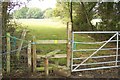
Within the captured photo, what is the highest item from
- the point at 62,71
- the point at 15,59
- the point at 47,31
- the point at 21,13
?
the point at 21,13

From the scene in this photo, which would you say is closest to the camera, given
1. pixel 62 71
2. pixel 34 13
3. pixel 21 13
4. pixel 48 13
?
pixel 62 71

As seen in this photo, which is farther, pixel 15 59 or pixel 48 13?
pixel 48 13

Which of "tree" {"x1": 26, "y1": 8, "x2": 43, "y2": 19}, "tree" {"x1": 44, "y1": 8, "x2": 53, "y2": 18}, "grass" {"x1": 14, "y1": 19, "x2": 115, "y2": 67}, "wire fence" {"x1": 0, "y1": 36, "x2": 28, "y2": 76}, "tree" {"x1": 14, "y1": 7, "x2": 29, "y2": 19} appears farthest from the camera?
"tree" {"x1": 44, "y1": 8, "x2": 53, "y2": 18}

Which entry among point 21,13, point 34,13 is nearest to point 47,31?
point 34,13

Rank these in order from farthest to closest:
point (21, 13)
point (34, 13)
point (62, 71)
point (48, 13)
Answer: point (48, 13) → point (34, 13) → point (21, 13) → point (62, 71)

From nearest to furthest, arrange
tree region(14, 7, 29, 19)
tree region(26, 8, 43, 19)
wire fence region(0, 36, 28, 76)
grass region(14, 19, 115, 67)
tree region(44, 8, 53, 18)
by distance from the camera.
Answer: wire fence region(0, 36, 28, 76), tree region(14, 7, 29, 19), tree region(26, 8, 43, 19), grass region(14, 19, 115, 67), tree region(44, 8, 53, 18)

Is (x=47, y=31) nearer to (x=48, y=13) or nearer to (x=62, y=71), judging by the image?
(x=48, y=13)

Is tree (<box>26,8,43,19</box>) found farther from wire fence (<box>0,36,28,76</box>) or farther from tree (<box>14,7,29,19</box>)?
wire fence (<box>0,36,28,76</box>)

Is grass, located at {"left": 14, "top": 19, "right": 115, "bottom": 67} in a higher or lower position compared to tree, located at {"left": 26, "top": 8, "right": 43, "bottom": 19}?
lower

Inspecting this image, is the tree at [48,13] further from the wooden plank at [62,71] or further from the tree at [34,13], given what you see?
the wooden plank at [62,71]

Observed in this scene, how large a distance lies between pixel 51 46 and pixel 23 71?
143 cm

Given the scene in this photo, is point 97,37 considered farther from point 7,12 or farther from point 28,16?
point 7,12

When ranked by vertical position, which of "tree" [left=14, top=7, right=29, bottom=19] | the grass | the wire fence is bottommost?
the wire fence

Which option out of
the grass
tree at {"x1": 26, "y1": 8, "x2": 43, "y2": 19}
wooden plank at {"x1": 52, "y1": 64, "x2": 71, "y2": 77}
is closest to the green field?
the grass
